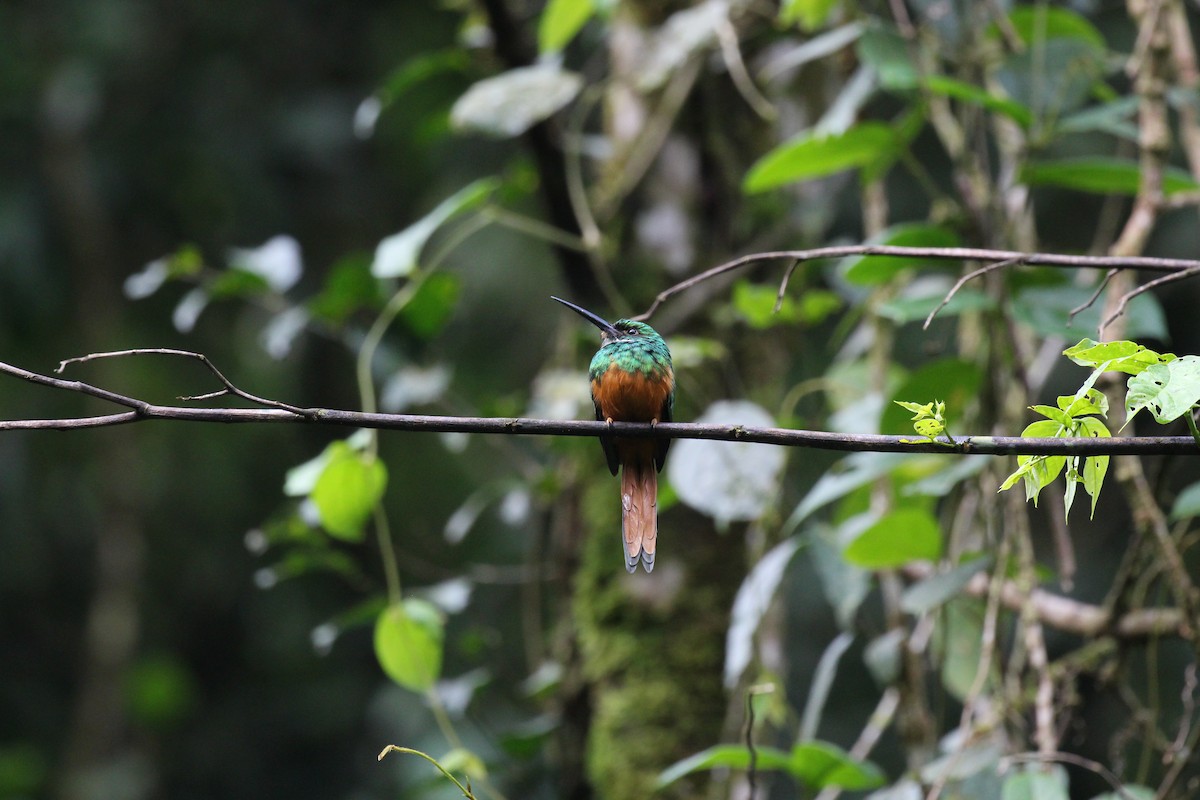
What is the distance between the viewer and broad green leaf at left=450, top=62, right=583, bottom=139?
229cm

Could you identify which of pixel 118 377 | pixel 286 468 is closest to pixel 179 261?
pixel 118 377

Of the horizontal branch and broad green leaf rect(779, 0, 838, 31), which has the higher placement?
broad green leaf rect(779, 0, 838, 31)

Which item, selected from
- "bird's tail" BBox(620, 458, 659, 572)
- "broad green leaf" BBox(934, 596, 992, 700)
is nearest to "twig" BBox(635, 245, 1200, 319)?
"bird's tail" BBox(620, 458, 659, 572)

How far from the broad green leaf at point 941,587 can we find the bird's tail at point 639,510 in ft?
1.37

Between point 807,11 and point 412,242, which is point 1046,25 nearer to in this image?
point 807,11

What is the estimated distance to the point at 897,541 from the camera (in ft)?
5.88

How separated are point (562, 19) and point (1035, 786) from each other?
5.91 feet

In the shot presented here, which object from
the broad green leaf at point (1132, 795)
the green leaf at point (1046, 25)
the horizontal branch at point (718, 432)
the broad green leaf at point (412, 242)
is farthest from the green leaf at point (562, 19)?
the broad green leaf at point (1132, 795)

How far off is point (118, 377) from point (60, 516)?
1184mm

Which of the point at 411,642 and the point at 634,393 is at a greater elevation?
the point at 634,393

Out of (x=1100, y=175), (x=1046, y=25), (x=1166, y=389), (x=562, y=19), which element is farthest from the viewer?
(x=562, y=19)

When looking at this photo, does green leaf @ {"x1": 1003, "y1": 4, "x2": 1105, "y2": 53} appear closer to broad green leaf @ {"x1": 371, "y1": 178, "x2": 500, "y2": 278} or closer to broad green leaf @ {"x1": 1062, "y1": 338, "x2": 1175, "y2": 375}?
broad green leaf @ {"x1": 371, "y1": 178, "x2": 500, "y2": 278}

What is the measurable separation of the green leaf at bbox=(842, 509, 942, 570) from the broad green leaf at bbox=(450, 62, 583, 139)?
1.06 m

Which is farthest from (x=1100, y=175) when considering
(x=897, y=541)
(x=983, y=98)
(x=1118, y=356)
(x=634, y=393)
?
(x=1118, y=356)
